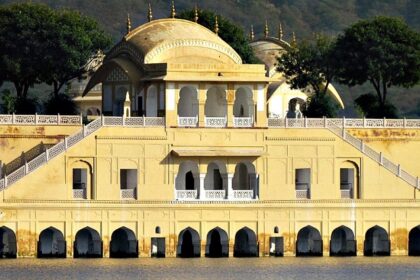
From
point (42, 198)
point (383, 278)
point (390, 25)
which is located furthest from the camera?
point (390, 25)

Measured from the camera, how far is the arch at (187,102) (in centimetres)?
8594

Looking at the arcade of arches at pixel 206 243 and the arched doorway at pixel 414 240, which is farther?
the arched doorway at pixel 414 240

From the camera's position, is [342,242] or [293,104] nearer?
[342,242]

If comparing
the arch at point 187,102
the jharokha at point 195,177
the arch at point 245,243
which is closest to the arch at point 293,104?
the jharokha at point 195,177

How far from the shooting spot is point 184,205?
83625 millimetres

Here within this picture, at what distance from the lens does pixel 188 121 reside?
8494 cm

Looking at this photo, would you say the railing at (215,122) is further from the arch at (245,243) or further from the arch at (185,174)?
the arch at (245,243)

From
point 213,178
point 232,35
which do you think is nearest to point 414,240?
point 213,178

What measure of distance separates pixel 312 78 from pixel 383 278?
22.9 meters

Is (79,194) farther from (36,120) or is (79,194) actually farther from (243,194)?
(243,194)

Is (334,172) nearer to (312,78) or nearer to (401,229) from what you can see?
(401,229)

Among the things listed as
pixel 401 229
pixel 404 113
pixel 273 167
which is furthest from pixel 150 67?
pixel 404 113

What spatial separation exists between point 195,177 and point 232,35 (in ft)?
60.7

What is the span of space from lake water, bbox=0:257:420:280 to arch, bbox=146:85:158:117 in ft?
23.0
